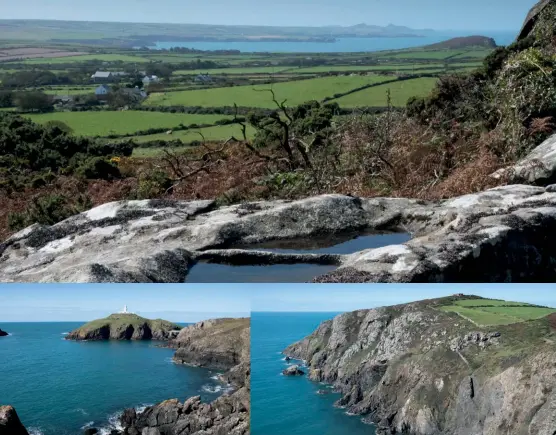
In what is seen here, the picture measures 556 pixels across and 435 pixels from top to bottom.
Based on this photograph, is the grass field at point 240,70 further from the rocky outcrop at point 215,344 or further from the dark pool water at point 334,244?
the rocky outcrop at point 215,344

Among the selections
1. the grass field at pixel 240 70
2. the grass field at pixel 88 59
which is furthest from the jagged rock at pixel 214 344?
the grass field at pixel 88 59

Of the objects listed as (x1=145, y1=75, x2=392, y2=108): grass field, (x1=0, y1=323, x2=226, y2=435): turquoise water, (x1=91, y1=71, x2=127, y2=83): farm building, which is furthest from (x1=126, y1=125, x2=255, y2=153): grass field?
(x1=0, y1=323, x2=226, y2=435): turquoise water

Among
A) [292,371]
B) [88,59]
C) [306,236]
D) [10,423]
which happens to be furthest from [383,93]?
[88,59]

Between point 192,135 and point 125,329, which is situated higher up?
point 192,135

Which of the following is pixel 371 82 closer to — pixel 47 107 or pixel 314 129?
pixel 314 129

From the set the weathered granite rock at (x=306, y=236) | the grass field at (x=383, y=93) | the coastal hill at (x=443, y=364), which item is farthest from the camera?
the grass field at (x=383, y=93)

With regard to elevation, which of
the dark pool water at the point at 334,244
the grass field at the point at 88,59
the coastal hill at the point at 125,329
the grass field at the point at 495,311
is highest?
the grass field at the point at 88,59

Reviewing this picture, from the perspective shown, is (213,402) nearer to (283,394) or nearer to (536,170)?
(283,394)

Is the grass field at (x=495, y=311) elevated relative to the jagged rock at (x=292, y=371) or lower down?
elevated
